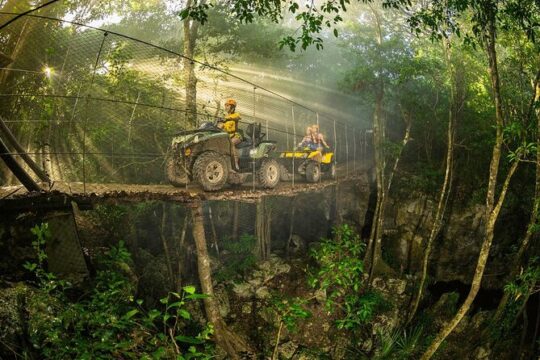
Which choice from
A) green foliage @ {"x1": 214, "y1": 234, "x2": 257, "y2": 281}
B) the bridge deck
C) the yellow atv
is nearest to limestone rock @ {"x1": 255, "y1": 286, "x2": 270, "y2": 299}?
green foliage @ {"x1": 214, "y1": 234, "x2": 257, "y2": 281}

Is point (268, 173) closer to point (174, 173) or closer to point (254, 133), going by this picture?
point (254, 133)

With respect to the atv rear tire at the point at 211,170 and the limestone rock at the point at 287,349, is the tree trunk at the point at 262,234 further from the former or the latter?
the atv rear tire at the point at 211,170

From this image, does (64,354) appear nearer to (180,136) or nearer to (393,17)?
(180,136)

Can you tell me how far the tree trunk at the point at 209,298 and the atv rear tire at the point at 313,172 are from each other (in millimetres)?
2953

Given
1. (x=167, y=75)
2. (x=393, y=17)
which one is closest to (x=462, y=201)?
(x=393, y=17)

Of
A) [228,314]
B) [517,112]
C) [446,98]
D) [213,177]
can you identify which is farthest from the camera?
[446,98]

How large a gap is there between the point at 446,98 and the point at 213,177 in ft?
26.5

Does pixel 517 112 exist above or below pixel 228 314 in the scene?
above

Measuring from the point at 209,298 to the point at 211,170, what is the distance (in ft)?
9.12

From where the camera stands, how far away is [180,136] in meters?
5.55

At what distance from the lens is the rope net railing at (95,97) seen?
608 centimetres

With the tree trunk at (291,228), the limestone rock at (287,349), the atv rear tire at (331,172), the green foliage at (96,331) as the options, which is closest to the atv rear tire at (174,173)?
the green foliage at (96,331)

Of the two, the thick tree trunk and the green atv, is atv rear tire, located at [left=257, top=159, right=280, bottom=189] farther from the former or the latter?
the thick tree trunk

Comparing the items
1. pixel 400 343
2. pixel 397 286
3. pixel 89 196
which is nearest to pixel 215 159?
pixel 89 196
